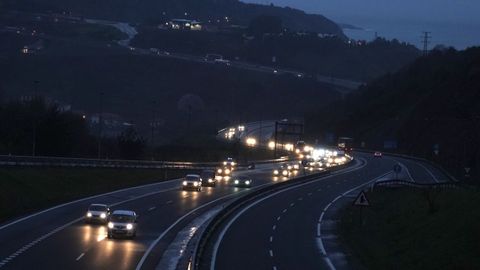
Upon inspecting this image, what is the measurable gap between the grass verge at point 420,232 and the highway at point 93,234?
7661 mm

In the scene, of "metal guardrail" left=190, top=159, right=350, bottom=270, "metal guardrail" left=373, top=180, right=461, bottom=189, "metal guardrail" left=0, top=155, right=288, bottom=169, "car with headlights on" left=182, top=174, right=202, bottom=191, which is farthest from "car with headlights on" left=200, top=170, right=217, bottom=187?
"metal guardrail" left=373, top=180, right=461, bottom=189

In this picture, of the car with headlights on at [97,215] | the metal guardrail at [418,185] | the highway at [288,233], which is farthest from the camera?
the metal guardrail at [418,185]

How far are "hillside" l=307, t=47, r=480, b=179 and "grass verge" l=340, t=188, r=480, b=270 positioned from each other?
22040 mm

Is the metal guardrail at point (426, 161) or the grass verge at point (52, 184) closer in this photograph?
the grass verge at point (52, 184)

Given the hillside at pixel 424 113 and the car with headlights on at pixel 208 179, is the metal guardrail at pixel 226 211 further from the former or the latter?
the hillside at pixel 424 113

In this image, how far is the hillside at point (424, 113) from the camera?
98.8 metres

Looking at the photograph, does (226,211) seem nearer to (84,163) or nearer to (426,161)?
(84,163)

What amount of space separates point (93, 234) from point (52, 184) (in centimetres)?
2064

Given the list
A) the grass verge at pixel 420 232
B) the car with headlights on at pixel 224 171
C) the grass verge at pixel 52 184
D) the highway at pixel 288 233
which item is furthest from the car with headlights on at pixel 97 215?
the car with headlights on at pixel 224 171

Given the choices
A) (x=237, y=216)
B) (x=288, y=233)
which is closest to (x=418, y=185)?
(x=237, y=216)

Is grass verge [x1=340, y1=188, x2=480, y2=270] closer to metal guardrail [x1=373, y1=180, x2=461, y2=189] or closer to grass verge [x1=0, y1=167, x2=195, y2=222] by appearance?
metal guardrail [x1=373, y1=180, x2=461, y2=189]

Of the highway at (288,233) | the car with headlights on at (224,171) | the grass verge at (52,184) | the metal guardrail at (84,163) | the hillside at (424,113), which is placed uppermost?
the hillside at (424,113)

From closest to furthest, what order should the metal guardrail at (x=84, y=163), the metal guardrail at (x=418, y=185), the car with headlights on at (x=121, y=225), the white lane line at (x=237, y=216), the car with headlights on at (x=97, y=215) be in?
the white lane line at (x=237, y=216)
the car with headlights on at (x=121, y=225)
the car with headlights on at (x=97, y=215)
the metal guardrail at (x=418, y=185)
the metal guardrail at (x=84, y=163)

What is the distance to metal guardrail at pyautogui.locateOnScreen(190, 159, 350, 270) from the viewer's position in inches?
1269
